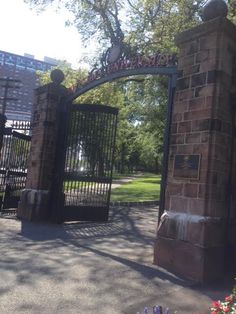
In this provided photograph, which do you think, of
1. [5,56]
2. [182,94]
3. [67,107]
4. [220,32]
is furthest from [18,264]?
[5,56]

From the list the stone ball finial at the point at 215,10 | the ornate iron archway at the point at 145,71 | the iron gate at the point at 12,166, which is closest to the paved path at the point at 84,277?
the ornate iron archway at the point at 145,71

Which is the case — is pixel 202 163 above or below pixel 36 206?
above

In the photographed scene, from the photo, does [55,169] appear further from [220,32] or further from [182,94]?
[220,32]

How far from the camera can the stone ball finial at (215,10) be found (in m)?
6.24

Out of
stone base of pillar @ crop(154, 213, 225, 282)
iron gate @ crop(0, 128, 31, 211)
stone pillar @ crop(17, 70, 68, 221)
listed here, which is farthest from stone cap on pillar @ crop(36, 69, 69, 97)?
stone base of pillar @ crop(154, 213, 225, 282)

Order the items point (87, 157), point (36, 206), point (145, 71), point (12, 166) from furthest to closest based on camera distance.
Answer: point (12, 166) → point (87, 157) → point (36, 206) → point (145, 71)

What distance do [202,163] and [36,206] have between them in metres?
5.47

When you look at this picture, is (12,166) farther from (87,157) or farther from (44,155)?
(87,157)

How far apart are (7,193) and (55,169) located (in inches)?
85.9

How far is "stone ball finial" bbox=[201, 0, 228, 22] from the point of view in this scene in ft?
20.5

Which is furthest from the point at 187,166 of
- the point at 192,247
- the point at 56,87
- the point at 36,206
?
the point at 56,87

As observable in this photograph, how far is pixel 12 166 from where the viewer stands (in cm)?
1218

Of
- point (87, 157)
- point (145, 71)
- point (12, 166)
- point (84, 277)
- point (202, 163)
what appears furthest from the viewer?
point (12, 166)

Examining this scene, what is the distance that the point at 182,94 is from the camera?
6582mm
